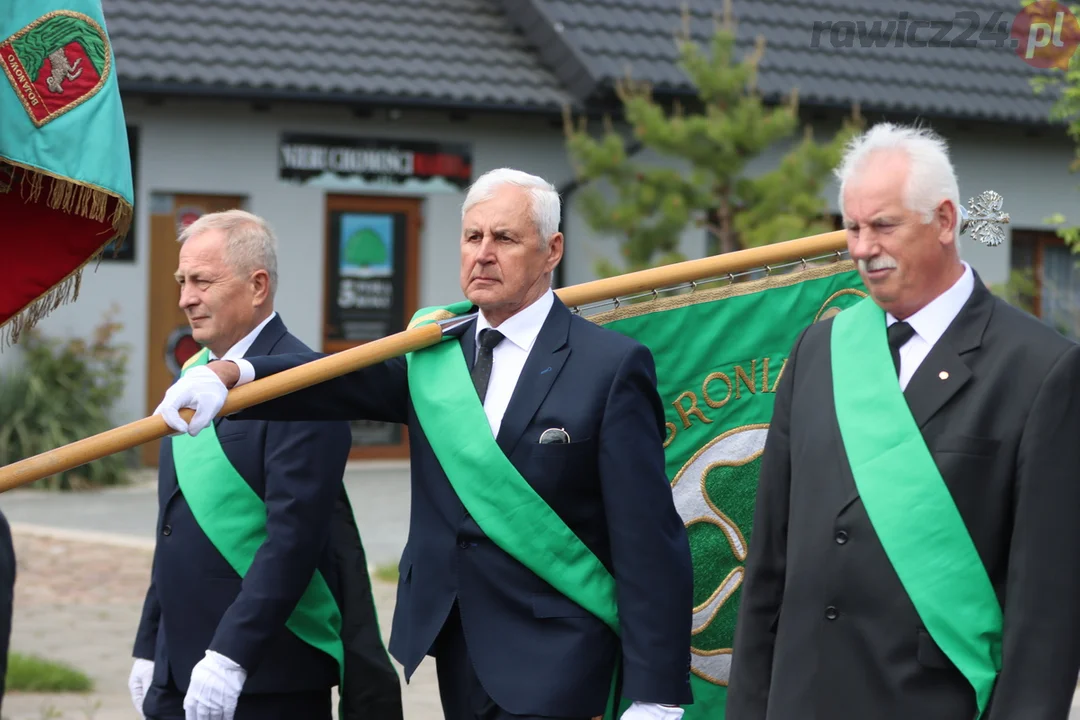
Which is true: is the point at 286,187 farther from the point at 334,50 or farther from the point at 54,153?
the point at 54,153

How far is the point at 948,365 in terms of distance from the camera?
288 cm

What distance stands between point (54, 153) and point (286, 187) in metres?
11.6

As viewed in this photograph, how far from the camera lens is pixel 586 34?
15.5 meters

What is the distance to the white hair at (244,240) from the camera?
3941mm

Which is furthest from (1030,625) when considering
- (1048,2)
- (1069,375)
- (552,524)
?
(1048,2)

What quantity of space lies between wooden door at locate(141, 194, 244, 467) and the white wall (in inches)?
3.9

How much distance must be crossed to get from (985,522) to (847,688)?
394 millimetres

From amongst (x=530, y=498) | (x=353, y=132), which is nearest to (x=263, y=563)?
(x=530, y=498)

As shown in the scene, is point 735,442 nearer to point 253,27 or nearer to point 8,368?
point 8,368

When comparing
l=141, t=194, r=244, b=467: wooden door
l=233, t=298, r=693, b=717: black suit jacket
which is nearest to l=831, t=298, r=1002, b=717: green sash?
l=233, t=298, r=693, b=717: black suit jacket

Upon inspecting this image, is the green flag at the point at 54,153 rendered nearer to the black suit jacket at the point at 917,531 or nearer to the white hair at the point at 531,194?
the white hair at the point at 531,194

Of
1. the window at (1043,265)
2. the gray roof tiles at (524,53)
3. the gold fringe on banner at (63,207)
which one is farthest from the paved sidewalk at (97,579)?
the window at (1043,265)

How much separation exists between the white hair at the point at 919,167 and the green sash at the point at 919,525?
290mm

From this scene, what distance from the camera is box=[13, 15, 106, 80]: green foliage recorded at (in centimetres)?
308
